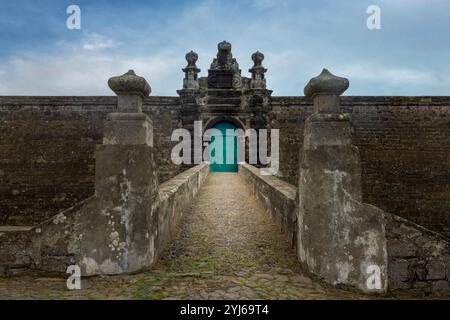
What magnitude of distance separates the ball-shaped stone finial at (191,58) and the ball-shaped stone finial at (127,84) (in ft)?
37.5

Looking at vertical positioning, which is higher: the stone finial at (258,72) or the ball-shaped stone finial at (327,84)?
the stone finial at (258,72)

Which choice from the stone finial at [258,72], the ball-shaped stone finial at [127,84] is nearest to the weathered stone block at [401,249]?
the ball-shaped stone finial at [127,84]

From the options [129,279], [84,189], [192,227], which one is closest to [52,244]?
[129,279]

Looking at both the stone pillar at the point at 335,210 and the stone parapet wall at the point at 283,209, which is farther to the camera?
the stone parapet wall at the point at 283,209

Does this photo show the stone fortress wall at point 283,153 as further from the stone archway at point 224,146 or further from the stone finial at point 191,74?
the stone finial at point 191,74

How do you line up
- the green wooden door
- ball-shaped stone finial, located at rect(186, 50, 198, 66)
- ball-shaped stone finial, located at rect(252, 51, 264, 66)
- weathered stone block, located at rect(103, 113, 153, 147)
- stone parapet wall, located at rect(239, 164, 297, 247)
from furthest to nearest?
the green wooden door, ball-shaped stone finial, located at rect(252, 51, 264, 66), ball-shaped stone finial, located at rect(186, 50, 198, 66), stone parapet wall, located at rect(239, 164, 297, 247), weathered stone block, located at rect(103, 113, 153, 147)

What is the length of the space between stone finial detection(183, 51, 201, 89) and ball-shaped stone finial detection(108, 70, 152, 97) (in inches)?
428

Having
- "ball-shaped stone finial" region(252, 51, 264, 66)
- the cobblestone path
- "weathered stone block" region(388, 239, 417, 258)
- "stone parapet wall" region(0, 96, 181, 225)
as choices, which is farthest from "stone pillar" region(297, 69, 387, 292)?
"ball-shaped stone finial" region(252, 51, 264, 66)

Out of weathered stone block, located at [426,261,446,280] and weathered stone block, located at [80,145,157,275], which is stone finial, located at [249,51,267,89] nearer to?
weathered stone block, located at [80,145,157,275]

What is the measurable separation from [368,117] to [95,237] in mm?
13038

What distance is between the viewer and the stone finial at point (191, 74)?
13.7 m

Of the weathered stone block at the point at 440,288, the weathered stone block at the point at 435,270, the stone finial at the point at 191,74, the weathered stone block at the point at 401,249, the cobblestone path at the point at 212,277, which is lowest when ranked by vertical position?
the weathered stone block at the point at 440,288

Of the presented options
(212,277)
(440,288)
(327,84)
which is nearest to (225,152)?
(327,84)

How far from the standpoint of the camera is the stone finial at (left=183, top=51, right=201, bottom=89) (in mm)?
13695
